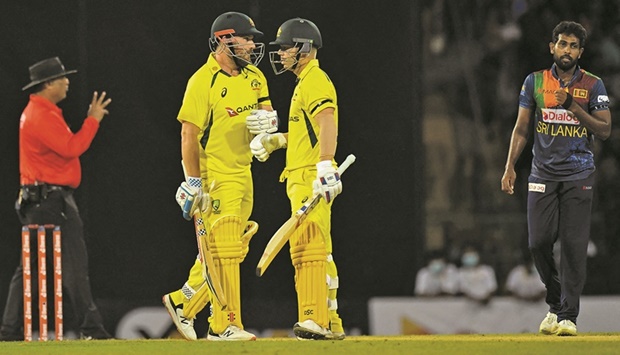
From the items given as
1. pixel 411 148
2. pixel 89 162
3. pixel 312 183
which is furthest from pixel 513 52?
pixel 312 183

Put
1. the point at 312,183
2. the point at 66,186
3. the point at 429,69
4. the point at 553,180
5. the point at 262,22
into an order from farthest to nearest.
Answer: the point at 429,69, the point at 262,22, the point at 66,186, the point at 553,180, the point at 312,183

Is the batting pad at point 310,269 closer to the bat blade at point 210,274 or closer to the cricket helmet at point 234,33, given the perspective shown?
the bat blade at point 210,274

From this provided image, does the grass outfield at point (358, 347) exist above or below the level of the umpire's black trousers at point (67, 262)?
below

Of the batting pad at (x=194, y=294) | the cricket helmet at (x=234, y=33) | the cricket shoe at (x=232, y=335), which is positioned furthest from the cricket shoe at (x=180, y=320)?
the cricket helmet at (x=234, y=33)

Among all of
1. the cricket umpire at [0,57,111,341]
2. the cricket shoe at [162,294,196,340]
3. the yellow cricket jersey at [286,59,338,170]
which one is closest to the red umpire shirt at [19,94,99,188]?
the cricket umpire at [0,57,111,341]

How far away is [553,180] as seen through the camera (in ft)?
23.1

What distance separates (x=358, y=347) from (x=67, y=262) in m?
2.73

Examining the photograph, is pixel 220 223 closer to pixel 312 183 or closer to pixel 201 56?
pixel 312 183

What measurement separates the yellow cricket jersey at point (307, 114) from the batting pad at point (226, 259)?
0.42m

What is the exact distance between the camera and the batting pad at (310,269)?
662 centimetres

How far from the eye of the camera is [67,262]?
8.28 m

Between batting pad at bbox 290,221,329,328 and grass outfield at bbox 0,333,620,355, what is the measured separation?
19 centimetres

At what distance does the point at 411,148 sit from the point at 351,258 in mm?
904

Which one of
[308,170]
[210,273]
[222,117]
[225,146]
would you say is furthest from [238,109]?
[210,273]
